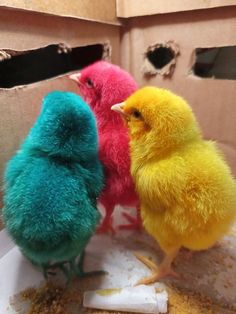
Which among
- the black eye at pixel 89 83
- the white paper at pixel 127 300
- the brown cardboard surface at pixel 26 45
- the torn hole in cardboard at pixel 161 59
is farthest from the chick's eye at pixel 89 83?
the white paper at pixel 127 300

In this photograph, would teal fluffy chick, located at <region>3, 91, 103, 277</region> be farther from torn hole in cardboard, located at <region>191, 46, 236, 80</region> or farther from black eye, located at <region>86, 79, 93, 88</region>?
torn hole in cardboard, located at <region>191, 46, 236, 80</region>

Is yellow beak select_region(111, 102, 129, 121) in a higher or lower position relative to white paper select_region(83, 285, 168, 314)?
higher

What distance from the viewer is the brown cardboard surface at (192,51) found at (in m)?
0.90

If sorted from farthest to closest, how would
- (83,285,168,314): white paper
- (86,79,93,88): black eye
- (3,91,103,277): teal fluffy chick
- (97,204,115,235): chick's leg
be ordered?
(97,204,115,235): chick's leg, (86,79,93,88): black eye, (83,285,168,314): white paper, (3,91,103,277): teal fluffy chick

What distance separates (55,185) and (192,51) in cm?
61

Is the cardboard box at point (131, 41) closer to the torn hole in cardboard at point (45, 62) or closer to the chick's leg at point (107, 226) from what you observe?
the torn hole in cardboard at point (45, 62)

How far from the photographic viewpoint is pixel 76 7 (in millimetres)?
A: 858

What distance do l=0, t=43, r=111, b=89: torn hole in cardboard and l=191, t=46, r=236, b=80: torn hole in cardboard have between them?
28 cm

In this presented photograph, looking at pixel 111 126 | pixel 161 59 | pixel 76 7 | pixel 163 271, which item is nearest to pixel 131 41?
pixel 161 59

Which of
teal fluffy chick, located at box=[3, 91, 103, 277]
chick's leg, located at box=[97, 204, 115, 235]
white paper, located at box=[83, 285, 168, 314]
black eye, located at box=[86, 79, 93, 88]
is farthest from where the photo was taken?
chick's leg, located at box=[97, 204, 115, 235]

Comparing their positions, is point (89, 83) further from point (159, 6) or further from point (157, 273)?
point (157, 273)

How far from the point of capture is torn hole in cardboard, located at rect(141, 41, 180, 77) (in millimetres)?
979

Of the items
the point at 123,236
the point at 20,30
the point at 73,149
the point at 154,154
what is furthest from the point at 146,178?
the point at 20,30

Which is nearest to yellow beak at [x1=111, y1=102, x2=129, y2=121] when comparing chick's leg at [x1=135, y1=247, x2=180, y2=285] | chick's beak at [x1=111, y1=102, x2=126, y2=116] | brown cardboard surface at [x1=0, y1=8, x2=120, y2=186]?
chick's beak at [x1=111, y1=102, x2=126, y2=116]
